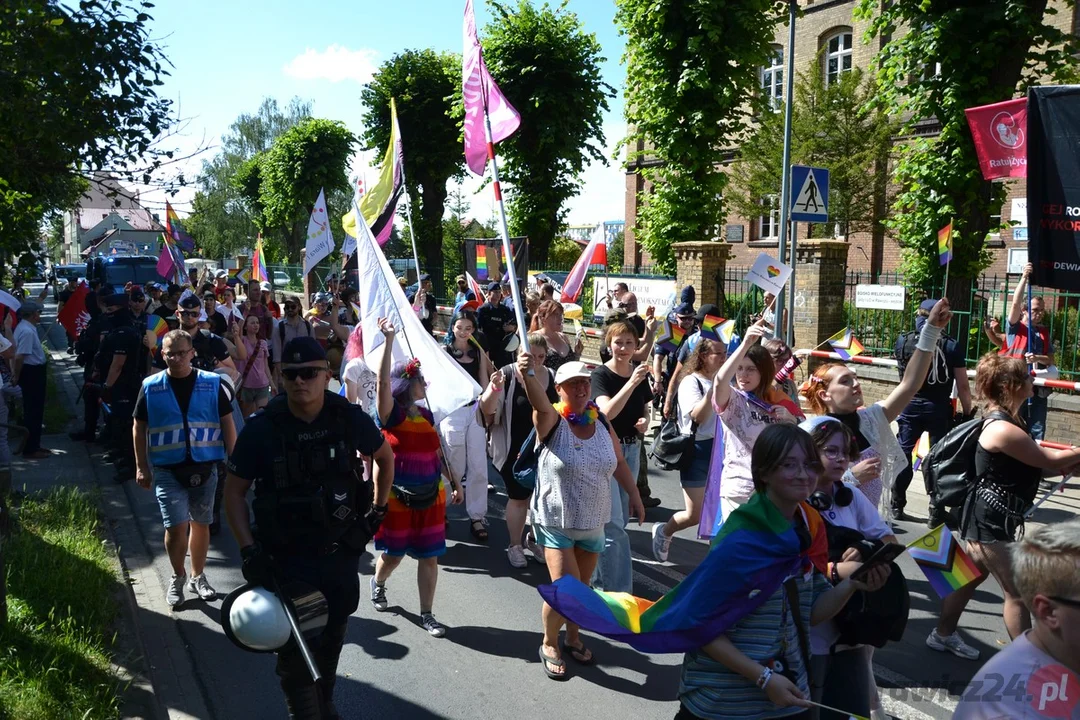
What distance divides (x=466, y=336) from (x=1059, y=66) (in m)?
9.68

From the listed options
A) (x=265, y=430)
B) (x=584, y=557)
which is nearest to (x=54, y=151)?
(x=265, y=430)

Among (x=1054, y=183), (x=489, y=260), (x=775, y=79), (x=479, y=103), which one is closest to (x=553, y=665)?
(x=479, y=103)

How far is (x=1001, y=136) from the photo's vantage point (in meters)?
6.55

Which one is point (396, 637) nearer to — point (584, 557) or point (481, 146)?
point (584, 557)

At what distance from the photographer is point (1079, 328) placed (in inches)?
419

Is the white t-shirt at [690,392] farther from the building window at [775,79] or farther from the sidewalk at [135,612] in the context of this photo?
the building window at [775,79]

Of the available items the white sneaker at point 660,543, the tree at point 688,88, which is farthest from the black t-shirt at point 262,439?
the tree at point 688,88

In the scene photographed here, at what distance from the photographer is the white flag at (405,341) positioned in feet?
17.1

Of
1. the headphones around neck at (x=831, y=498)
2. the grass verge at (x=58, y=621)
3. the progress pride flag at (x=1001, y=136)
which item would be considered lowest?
the grass verge at (x=58, y=621)

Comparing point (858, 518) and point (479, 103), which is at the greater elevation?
point (479, 103)

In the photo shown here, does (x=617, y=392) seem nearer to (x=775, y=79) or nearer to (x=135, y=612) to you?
(x=135, y=612)

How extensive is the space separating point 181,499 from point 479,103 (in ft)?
10.0

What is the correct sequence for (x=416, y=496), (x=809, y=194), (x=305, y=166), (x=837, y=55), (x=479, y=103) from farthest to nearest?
(x=305, y=166) < (x=837, y=55) < (x=809, y=194) < (x=479, y=103) < (x=416, y=496)

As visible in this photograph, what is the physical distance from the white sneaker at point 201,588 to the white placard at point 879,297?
33.4ft
